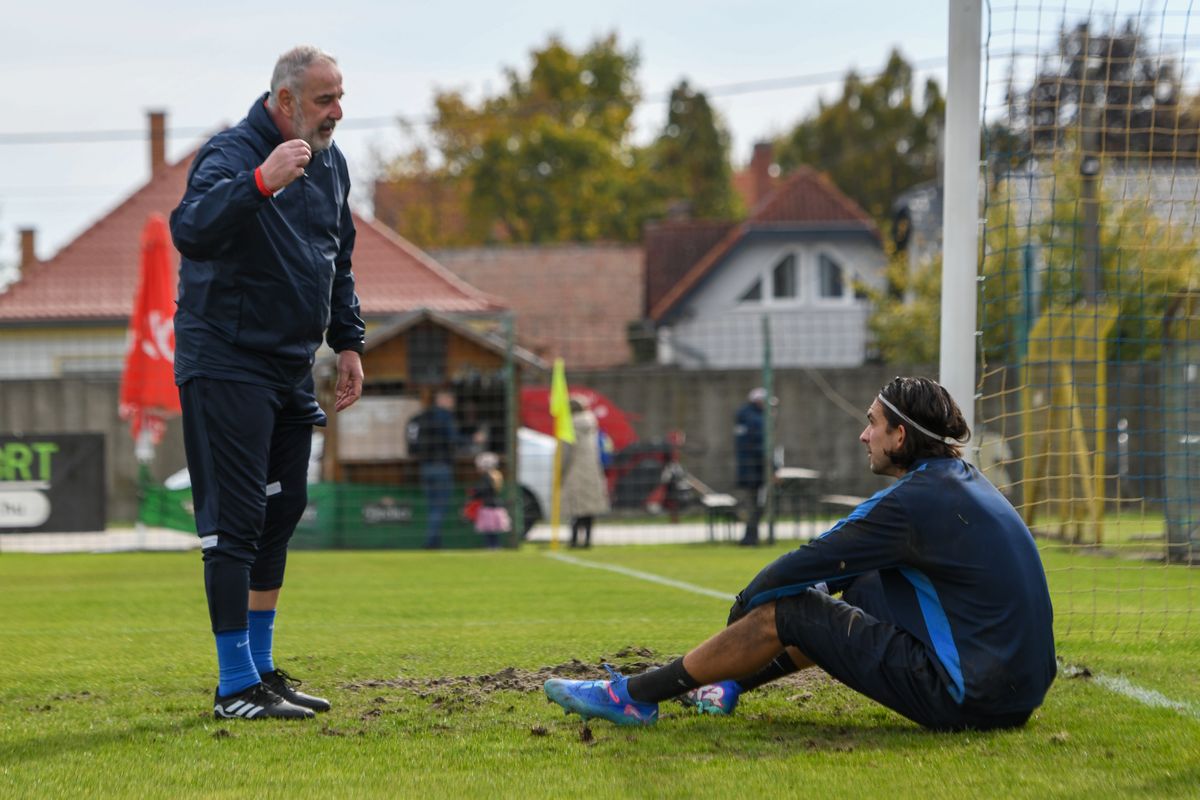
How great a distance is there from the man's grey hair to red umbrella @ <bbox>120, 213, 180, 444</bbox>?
10.3 metres

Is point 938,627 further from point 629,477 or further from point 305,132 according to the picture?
point 629,477

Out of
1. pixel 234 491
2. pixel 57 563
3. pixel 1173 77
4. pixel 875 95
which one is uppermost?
pixel 875 95

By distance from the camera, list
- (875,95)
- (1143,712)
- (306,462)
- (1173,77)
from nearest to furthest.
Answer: (1143,712) → (306,462) → (1173,77) → (875,95)

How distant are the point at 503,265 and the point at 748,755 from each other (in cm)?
4219

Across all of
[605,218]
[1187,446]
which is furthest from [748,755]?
[605,218]

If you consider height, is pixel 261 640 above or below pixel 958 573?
below

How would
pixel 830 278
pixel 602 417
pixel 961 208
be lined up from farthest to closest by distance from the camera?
pixel 830 278
pixel 602 417
pixel 961 208

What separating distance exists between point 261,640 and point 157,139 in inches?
1332

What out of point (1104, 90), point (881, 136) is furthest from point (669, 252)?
point (1104, 90)

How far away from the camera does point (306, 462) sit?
206 inches

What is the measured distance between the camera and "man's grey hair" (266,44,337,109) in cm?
486

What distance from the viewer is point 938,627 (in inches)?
Answer: 171

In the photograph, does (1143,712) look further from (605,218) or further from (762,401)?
(605,218)

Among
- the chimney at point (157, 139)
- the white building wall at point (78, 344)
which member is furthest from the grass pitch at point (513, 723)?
the chimney at point (157, 139)
